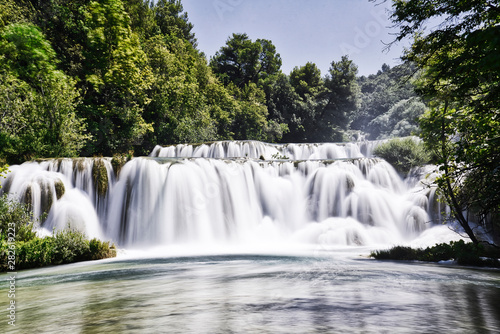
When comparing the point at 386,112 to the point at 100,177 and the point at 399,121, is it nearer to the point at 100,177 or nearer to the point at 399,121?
the point at 399,121

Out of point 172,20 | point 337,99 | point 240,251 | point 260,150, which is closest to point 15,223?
point 240,251

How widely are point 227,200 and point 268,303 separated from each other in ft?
42.3

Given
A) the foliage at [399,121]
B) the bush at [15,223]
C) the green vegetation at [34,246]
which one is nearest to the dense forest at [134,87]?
the foliage at [399,121]

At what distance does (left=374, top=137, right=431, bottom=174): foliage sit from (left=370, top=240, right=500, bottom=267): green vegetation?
11.3 meters

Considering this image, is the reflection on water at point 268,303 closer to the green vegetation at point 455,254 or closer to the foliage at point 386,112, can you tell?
the green vegetation at point 455,254

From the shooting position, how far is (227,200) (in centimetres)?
1648

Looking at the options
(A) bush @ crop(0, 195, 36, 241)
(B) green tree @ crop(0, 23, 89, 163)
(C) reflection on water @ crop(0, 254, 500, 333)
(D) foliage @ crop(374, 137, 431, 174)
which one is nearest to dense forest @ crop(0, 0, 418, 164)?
(B) green tree @ crop(0, 23, 89, 163)

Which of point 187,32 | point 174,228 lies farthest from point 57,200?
point 187,32

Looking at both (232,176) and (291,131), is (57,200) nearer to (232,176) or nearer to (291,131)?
(232,176)

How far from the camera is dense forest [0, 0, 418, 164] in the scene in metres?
A: 17.3

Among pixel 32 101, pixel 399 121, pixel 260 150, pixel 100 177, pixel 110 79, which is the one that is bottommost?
pixel 100 177

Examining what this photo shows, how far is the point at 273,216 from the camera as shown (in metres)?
17.1

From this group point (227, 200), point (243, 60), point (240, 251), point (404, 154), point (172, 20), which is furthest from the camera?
point (243, 60)

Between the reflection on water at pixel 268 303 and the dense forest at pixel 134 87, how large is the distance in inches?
185
